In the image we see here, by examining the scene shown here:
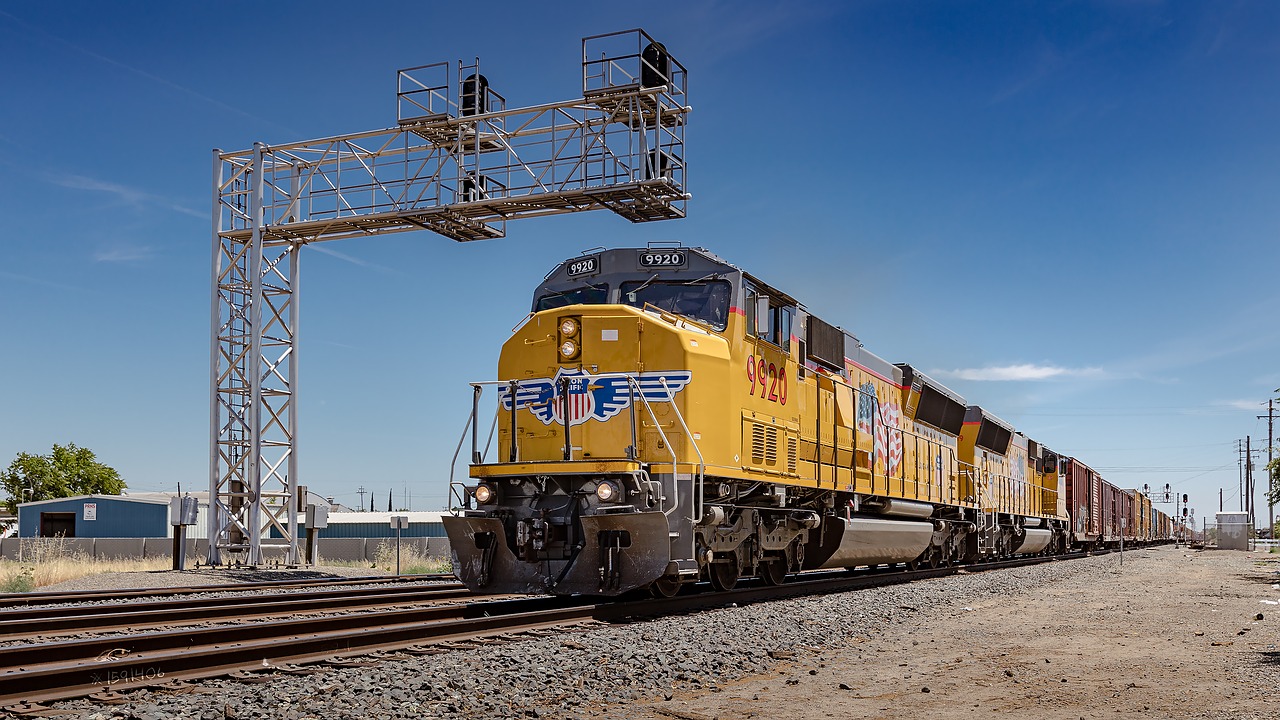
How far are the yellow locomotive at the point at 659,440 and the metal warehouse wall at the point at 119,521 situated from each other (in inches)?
1667

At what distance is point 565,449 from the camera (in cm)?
1103

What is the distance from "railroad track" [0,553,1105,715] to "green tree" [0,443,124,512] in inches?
2629

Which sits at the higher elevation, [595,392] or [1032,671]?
[595,392]

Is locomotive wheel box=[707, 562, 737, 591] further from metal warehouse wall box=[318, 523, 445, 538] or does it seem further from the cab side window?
metal warehouse wall box=[318, 523, 445, 538]

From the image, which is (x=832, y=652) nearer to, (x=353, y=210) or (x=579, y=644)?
(x=579, y=644)

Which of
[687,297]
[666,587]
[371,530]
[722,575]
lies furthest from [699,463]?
[371,530]

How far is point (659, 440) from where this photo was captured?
1134cm

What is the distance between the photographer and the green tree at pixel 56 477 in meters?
68.4

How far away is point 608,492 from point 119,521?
1815 inches

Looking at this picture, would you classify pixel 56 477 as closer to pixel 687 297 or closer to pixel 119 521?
pixel 119 521

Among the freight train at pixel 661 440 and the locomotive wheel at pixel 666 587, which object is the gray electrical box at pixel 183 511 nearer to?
the freight train at pixel 661 440

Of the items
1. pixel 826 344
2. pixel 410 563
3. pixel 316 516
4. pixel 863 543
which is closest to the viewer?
pixel 826 344

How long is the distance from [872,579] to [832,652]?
8.11m

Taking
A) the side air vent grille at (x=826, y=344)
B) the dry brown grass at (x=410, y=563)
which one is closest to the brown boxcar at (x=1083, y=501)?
the dry brown grass at (x=410, y=563)
